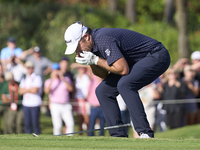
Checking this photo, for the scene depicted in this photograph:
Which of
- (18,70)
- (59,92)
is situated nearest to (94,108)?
(59,92)

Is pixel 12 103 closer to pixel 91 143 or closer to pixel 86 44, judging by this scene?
pixel 86 44

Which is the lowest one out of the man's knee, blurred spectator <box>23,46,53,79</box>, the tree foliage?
the man's knee

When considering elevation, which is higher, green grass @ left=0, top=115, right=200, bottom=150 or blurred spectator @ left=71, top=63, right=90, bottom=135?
blurred spectator @ left=71, top=63, right=90, bottom=135

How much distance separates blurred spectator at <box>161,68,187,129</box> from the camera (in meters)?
12.0

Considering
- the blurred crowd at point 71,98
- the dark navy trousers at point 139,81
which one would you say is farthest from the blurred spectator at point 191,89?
the dark navy trousers at point 139,81

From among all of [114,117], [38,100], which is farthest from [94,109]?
[114,117]

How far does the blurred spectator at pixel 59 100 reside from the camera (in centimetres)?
1084

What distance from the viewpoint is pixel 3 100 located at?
1150cm

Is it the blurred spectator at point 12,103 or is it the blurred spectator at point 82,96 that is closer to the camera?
the blurred spectator at point 12,103

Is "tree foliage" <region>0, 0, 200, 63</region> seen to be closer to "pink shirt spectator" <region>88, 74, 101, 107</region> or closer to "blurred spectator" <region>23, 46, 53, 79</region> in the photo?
"blurred spectator" <region>23, 46, 53, 79</region>

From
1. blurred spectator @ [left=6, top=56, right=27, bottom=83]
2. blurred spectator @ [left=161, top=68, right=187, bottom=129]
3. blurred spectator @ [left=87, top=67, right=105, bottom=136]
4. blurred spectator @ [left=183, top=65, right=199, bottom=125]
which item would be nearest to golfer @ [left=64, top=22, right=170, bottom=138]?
blurred spectator @ [left=87, top=67, right=105, bottom=136]

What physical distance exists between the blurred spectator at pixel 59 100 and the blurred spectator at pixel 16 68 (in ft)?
4.90

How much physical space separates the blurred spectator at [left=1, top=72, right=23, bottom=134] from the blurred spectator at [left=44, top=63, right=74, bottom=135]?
3.06ft

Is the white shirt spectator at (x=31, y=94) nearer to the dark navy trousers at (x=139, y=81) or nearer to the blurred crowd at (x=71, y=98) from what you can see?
the blurred crowd at (x=71, y=98)
